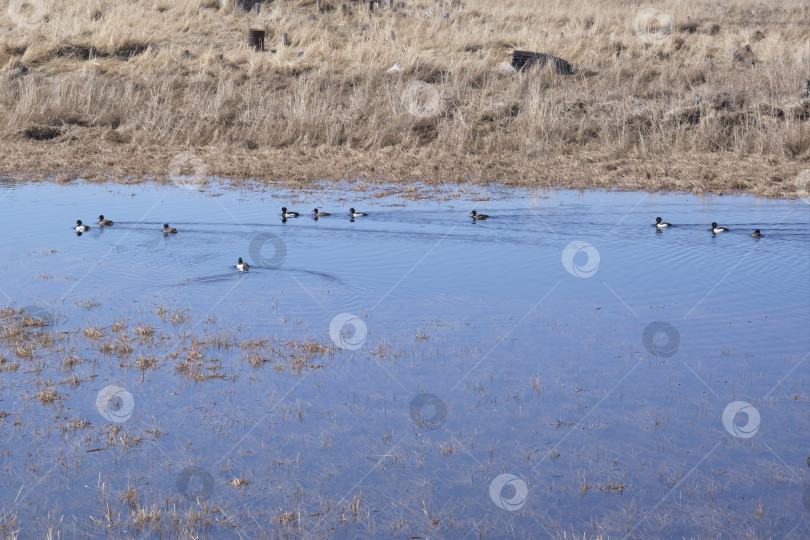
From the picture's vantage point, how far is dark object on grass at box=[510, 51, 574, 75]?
80.2 feet

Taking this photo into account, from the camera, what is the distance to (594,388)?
727 cm

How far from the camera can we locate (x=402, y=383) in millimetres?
7328

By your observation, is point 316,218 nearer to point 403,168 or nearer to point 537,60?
point 403,168

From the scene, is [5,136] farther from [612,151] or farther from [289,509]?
[289,509]

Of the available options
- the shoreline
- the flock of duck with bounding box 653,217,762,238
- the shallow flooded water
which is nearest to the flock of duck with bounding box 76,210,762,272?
the flock of duck with bounding box 653,217,762,238

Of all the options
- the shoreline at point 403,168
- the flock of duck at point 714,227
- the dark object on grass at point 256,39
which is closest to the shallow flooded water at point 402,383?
the flock of duck at point 714,227

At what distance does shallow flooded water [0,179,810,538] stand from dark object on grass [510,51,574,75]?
40.1ft

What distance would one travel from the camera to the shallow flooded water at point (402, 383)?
5.39m

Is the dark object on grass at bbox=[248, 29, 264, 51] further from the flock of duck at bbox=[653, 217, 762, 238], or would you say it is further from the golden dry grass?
the flock of duck at bbox=[653, 217, 762, 238]

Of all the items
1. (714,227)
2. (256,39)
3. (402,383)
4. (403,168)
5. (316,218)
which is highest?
(256,39)

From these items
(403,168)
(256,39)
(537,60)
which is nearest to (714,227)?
(403,168)

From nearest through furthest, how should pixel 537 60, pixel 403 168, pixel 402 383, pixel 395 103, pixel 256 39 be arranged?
pixel 402 383 → pixel 403 168 → pixel 395 103 → pixel 537 60 → pixel 256 39

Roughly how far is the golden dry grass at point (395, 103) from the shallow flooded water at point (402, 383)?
18.8 ft

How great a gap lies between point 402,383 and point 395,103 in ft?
50.7
